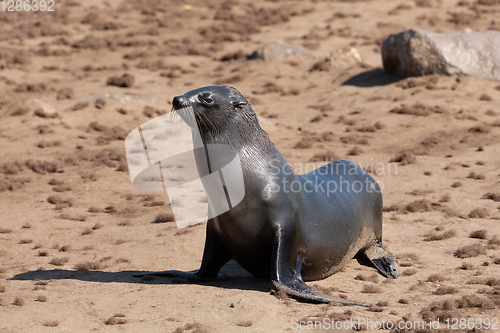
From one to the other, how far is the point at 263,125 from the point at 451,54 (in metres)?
4.55

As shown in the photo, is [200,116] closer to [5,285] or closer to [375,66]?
[5,285]

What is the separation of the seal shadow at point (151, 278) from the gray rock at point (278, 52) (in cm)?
1094

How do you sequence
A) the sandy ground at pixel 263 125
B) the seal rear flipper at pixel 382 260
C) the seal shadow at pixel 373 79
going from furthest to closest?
the seal shadow at pixel 373 79
the seal rear flipper at pixel 382 260
the sandy ground at pixel 263 125

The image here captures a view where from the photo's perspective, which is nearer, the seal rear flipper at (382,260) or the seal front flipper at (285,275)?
the seal front flipper at (285,275)

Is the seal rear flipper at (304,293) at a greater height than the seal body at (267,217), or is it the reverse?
the seal body at (267,217)

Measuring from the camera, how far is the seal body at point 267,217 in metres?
5.26

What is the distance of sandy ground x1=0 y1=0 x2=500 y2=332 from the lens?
5156mm

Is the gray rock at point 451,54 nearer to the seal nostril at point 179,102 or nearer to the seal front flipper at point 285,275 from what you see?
the seal front flipper at point 285,275

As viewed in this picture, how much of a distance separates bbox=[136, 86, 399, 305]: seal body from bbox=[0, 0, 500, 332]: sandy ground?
8.0 inches

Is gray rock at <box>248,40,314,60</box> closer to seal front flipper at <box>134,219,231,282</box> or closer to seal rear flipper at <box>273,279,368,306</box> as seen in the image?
seal front flipper at <box>134,219,231,282</box>

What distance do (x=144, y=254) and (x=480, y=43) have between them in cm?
1007

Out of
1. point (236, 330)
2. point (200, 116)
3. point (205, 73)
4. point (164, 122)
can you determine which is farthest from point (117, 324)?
point (205, 73)

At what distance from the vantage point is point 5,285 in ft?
19.1

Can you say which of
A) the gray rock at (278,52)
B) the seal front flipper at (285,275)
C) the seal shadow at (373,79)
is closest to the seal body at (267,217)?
the seal front flipper at (285,275)
